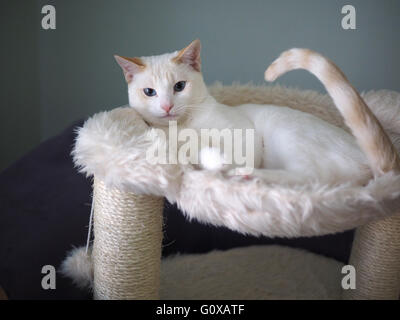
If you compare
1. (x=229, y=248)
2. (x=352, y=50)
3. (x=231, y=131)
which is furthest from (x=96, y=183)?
(x=352, y=50)

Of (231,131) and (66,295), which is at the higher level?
(231,131)

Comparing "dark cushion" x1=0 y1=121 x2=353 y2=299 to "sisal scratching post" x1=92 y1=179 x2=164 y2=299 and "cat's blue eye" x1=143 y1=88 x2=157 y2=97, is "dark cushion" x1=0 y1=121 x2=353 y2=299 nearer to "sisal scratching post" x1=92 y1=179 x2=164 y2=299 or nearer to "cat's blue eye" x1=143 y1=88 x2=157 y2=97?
"sisal scratching post" x1=92 y1=179 x2=164 y2=299

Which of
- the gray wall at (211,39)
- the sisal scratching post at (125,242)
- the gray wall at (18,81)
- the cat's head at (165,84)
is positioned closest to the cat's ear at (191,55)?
the cat's head at (165,84)

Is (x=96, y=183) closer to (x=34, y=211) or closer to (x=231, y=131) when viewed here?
(x=231, y=131)

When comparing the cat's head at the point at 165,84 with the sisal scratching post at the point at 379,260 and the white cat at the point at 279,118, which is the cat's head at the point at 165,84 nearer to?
the white cat at the point at 279,118

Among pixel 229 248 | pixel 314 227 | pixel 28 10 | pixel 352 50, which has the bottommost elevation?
pixel 229 248

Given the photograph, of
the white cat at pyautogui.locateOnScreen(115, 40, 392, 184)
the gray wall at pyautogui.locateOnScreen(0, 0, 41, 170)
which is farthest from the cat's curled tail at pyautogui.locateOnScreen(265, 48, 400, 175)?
the gray wall at pyautogui.locateOnScreen(0, 0, 41, 170)

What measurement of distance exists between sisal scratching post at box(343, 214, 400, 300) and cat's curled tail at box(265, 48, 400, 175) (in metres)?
0.29

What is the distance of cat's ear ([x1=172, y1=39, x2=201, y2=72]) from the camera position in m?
1.10

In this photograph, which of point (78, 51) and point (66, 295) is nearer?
point (66, 295)

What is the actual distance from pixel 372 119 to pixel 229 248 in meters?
0.95

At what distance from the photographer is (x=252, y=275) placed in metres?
1.49

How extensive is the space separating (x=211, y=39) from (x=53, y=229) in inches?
49.8

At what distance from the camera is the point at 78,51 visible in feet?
6.71
